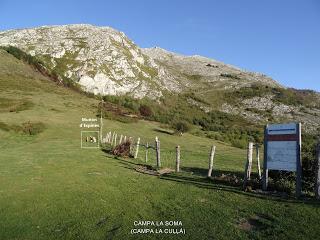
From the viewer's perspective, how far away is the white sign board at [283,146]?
1886 centimetres

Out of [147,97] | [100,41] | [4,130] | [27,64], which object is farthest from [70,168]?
[100,41]

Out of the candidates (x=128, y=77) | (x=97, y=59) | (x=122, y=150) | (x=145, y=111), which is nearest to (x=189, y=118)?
(x=145, y=111)

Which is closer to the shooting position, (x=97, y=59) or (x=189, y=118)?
(x=189, y=118)

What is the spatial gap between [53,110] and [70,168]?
2066 inches

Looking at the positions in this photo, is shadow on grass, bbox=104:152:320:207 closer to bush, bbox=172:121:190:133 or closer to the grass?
the grass

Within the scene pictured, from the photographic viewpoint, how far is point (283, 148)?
768 inches

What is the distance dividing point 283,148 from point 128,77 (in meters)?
143

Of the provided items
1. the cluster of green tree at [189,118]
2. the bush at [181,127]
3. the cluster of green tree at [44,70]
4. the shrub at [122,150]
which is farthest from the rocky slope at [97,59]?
the shrub at [122,150]

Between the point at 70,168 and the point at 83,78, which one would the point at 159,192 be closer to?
the point at 70,168

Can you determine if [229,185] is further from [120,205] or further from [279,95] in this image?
[279,95]

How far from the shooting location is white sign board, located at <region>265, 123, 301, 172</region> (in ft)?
61.9

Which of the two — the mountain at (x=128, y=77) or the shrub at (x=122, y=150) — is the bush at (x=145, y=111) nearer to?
the mountain at (x=128, y=77)

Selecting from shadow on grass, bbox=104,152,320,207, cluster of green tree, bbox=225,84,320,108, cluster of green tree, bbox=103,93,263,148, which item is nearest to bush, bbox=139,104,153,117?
cluster of green tree, bbox=103,93,263,148

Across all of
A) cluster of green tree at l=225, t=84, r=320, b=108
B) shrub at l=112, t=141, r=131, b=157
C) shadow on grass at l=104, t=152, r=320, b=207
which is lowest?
shadow on grass at l=104, t=152, r=320, b=207
